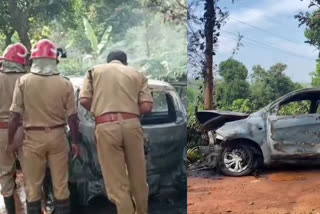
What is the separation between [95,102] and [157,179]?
58cm

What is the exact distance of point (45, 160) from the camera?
279 centimetres

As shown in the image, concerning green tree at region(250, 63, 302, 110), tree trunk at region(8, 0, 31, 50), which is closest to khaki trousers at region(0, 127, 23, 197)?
tree trunk at region(8, 0, 31, 50)

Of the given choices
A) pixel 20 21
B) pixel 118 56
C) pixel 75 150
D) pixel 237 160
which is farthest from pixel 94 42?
pixel 237 160

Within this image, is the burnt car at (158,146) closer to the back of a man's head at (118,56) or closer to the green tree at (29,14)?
the back of a man's head at (118,56)

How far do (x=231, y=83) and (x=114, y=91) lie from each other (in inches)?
28.9

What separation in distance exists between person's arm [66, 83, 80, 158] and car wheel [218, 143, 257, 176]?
846 millimetres

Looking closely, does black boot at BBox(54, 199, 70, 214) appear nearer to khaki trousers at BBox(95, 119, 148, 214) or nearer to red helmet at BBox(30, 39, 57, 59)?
khaki trousers at BBox(95, 119, 148, 214)

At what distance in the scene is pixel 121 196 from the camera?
2.53m

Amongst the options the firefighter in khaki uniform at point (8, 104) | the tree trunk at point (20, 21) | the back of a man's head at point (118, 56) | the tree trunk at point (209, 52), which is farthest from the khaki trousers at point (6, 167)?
the tree trunk at point (209, 52)

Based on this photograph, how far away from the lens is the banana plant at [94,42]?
2.72 metres

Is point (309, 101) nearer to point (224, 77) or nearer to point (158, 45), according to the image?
point (224, 77)

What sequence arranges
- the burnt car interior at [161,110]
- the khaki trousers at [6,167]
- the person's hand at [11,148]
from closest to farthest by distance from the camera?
the burnt car interior at [161,110]
the person's hand at [11,148]
the khaki trousers at [6,167]

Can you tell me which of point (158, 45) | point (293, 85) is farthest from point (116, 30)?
point (293, 85)

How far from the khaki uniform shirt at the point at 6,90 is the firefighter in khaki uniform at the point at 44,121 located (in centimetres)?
18
